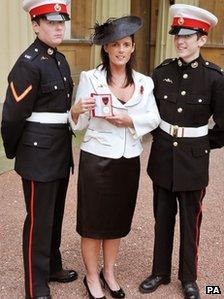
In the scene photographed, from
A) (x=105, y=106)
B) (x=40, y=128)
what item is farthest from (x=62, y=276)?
(x=105, y=106)

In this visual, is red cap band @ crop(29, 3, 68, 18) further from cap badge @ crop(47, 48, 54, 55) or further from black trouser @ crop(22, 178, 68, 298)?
black trouser @ crop(22, 178, 68, 298)

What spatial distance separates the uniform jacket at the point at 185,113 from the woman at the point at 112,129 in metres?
0.14

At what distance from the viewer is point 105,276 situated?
3.65 meters

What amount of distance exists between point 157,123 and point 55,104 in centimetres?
68

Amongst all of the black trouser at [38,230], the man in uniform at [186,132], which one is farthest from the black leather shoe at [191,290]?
the black trouser at [38,230]

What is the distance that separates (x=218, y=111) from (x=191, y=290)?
1.29 m

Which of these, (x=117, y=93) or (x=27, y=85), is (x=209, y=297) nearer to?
(x=117, y=93)

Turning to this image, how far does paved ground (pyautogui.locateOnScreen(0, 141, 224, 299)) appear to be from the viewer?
3.71 m

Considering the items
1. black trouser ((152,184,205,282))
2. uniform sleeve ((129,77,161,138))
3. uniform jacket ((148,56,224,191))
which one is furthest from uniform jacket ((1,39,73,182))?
black trouser ((152,184,205,282))

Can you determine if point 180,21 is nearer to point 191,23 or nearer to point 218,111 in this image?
point 191,23

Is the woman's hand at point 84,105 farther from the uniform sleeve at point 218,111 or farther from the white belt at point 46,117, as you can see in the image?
the uniform sleeve at point 218,111

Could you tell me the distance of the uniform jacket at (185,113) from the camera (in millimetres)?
3346

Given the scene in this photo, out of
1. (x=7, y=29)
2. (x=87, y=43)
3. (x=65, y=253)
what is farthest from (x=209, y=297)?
(x=87, y=43)

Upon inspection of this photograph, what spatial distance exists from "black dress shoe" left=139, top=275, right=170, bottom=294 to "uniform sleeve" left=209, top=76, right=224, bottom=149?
1.08m
